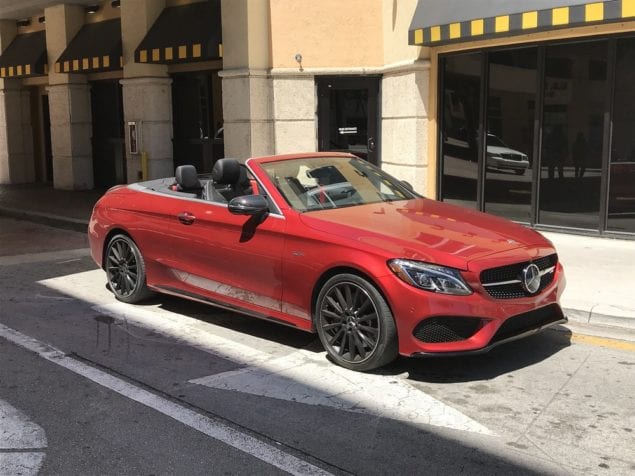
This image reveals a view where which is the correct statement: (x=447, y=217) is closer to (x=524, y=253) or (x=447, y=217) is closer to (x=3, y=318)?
(x=524, y=253)

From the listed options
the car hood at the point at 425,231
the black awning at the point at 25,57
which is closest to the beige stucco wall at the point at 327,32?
the car hood at the point at 425,231

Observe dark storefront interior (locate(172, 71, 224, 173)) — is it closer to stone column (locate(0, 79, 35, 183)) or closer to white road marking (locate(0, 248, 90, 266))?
white road marking (locate(0, 248, 90, 266))

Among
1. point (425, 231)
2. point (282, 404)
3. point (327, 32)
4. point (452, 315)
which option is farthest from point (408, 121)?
point (282, 404)

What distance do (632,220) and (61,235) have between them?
9344mm

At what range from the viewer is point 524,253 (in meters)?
5.23

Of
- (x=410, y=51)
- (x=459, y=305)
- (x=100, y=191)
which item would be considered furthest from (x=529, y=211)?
(x=100, y=191)

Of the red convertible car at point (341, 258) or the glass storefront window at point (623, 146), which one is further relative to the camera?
the glass storefront window at point (623, 146)

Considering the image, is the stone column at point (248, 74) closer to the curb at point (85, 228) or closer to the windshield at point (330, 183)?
the curb at point (85, 228)

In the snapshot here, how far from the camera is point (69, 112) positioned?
61.5ft

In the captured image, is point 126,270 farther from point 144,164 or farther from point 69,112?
point 69,112

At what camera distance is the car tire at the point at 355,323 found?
199 inches

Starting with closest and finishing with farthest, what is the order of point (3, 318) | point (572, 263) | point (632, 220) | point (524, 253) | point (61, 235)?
point (524, 253), point (3, 318), point (572, 263), point (632, 220), point (61, 235)

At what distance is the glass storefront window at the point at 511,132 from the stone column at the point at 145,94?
778 cm

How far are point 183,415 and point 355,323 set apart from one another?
4.62 feet
